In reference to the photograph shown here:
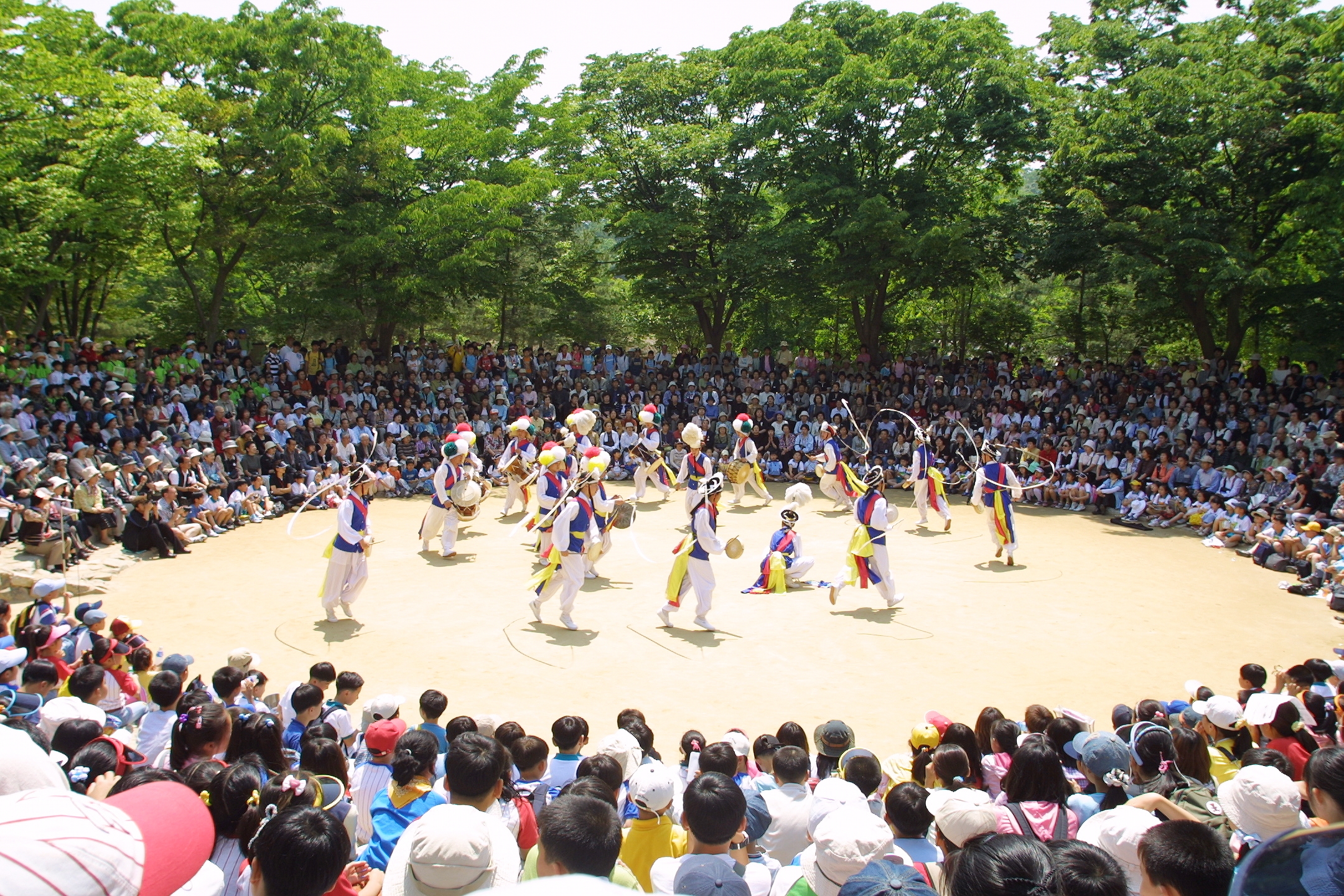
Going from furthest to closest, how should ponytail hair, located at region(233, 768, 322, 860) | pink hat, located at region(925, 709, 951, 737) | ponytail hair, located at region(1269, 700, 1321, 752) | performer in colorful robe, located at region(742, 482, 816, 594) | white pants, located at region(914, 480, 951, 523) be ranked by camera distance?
white pants, located at region(914, 480, 951, 523) → performer in colorful robe, located at region(742, 482, 816, 594) → pink hat, located at region(925, 709, 951, 737) → ponytail hair, located at region(1269, 700, 1321, 752) → ponytail hair, located at region(233, 768, 322, 860)

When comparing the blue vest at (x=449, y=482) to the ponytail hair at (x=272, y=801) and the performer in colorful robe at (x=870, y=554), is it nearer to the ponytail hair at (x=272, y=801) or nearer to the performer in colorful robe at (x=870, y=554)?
the performer in colorful robe at (x=870, y=554)

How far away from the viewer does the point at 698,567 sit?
930cm

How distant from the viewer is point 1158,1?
20062 millimetres

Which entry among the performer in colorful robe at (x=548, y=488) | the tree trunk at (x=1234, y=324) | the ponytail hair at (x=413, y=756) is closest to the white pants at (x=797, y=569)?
the performer in colorful robe at (x=548, y=488)

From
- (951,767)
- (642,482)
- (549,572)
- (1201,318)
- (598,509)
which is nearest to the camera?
(951,767)

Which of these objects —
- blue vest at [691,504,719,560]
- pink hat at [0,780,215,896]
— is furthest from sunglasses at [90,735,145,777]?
blue vest at [691,504,719,560]

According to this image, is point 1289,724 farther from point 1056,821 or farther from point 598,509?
point 598,509

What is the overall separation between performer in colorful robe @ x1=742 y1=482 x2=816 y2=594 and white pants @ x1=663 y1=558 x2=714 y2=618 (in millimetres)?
1516

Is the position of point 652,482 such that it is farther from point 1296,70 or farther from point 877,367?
point 1296,70

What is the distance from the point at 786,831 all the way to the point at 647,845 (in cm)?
73

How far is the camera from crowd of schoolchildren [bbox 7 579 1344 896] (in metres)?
2.25

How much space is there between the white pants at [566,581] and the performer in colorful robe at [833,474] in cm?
703

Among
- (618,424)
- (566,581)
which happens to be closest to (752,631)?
(566,581)

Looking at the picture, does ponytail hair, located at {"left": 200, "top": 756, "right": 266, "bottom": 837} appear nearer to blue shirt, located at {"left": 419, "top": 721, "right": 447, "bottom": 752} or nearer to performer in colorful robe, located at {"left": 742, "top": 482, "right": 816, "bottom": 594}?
blue shirt, located at {"left": 419, "top": 721, "right": 447, "bottom": 752}
